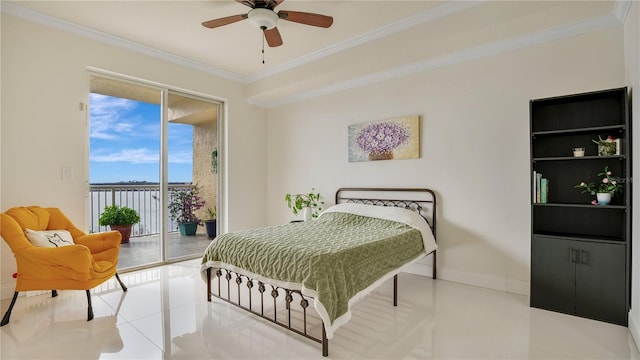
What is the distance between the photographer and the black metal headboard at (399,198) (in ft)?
12.6

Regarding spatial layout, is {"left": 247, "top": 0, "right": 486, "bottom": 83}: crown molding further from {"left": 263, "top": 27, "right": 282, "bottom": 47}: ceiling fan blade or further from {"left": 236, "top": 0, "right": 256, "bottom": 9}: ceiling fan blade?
{"left": 236, "top": 0, "right": 256, "bottom": 9}: ceiling fan blade

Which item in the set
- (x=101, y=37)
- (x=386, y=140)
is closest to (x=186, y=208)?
(x=101, y=37)

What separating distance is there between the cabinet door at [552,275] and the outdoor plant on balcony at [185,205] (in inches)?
169

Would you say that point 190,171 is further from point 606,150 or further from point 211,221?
point 606,150

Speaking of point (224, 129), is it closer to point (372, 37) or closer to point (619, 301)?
point (372, 37)

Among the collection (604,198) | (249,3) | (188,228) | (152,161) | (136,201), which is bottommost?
(188,228)

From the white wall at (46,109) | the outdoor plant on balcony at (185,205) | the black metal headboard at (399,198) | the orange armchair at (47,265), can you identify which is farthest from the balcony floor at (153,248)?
the black metal headboard at (399,198)

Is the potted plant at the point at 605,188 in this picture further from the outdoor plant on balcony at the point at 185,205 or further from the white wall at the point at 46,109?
the white wall at the point at 46,109

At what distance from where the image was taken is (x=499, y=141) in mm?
3369

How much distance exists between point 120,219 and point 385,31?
13.2 feet

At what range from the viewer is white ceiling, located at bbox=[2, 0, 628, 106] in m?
2.89

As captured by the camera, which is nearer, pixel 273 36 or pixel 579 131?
pixel 579 131

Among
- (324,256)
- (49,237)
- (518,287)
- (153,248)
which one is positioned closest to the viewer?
(324,256)

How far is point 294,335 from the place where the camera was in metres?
2.40
